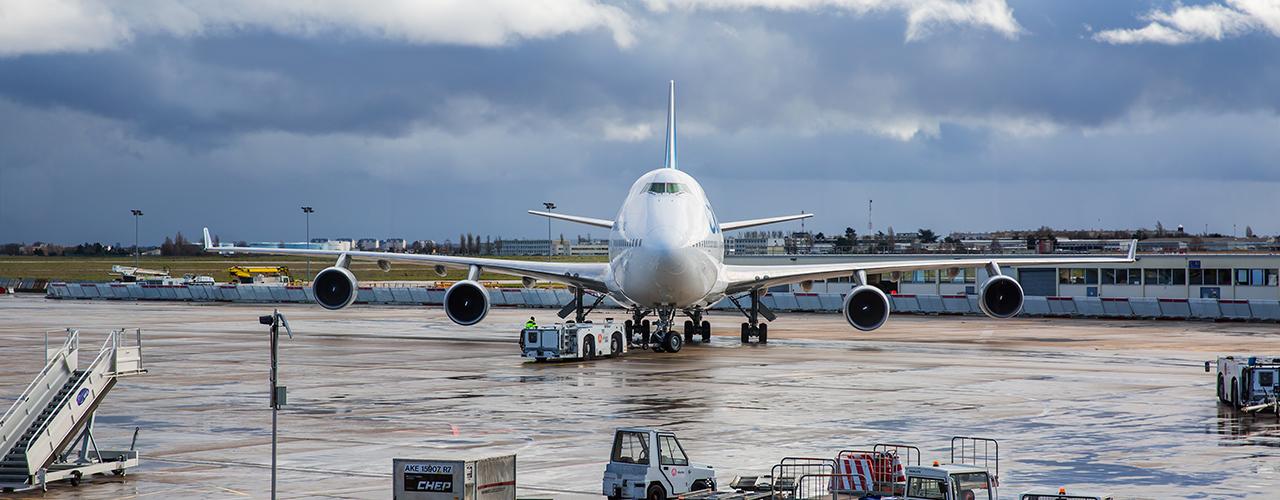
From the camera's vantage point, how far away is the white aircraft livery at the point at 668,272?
41188 millimetres

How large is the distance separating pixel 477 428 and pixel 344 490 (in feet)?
21.6

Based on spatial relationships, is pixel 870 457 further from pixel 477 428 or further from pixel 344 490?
pixel 477 428

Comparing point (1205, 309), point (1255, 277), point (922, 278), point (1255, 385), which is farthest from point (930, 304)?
point (1255, 385)

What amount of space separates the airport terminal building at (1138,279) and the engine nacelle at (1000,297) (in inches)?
542

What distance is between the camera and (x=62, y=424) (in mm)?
20328

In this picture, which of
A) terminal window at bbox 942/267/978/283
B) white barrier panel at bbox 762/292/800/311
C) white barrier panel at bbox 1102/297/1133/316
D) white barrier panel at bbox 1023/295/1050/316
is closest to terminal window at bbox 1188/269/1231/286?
white barrier panel at bbox 1102/297/1133/316

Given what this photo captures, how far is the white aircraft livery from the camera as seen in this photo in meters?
41.2

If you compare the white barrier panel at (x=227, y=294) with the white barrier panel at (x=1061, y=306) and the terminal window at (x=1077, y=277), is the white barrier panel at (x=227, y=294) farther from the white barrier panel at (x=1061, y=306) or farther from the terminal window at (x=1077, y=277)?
the white barrier panel at (x=1061, y=306)

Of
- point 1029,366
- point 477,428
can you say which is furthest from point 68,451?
point 1029,366

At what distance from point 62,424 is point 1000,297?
3525cm

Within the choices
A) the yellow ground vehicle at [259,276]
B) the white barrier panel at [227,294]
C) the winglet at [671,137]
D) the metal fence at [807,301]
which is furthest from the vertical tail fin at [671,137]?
the yellow ground vehicle at [259,276]

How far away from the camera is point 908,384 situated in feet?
111

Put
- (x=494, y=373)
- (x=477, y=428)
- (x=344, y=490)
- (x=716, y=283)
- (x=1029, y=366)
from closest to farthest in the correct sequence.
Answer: (x=344, y=490), (x=477, y=428), (x=494, y=373), (x=1029, y=366), (x=716, y=283)

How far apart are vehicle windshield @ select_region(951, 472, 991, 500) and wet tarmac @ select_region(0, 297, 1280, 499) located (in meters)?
2.12
